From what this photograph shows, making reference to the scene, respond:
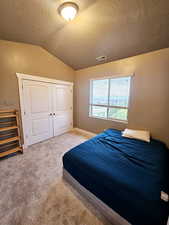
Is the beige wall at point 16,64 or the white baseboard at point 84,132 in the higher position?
the beige wall at point 16,64

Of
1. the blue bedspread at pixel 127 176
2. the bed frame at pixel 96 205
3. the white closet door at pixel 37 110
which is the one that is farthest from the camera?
the white closet door at pixel 37 110

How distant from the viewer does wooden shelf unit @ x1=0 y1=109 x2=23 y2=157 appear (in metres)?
2.33

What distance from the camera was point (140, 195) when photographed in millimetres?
974

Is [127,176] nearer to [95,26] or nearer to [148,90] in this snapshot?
[148,90]

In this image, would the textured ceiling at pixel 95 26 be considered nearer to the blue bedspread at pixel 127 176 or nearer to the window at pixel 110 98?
the window at pixel 110 98

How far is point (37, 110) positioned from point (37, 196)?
6.94 ft

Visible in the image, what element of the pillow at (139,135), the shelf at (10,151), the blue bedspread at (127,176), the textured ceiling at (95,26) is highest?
the textured ceiling at (95,26)

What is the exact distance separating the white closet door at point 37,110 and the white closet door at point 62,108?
0.21 m

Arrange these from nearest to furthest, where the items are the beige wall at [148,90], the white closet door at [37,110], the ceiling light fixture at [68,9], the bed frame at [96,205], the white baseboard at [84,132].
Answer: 1. the bed frame at [96,205]
2. the ceiling light fixture at [68,9]
3. the beige wall at [148,90]
4. the white closet door at [37,110]
5. the white baseboard at [84,132]

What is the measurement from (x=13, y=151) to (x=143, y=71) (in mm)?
3751

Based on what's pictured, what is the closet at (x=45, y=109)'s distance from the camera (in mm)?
2715

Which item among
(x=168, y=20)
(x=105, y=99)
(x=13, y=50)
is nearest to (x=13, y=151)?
(x=13, y=50)

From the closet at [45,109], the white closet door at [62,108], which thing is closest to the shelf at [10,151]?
the closet at [45,109]

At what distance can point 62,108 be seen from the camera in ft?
12.1
